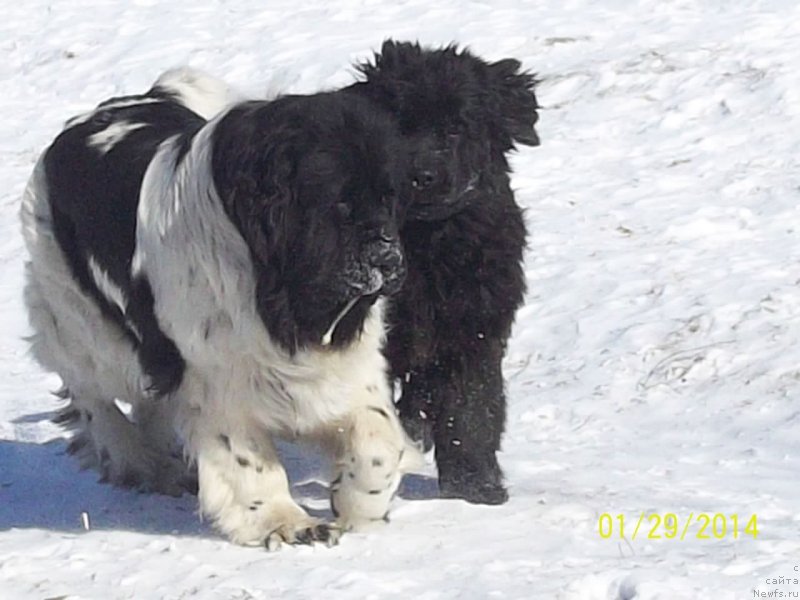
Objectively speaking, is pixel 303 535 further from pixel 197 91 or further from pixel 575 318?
pixel 575 318

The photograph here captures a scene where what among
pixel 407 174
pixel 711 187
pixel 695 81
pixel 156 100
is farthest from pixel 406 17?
pixel 407 174

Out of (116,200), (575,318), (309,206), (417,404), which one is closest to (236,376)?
(309,206)

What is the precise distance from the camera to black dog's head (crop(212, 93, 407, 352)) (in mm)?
4969

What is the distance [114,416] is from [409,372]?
125cm

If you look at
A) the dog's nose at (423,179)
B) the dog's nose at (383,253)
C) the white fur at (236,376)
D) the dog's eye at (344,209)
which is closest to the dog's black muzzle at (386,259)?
the dog's nose at (383,253)

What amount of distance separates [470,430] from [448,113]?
1156 millimetres

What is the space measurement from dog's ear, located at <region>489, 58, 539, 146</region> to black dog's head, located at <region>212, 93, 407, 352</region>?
886mm

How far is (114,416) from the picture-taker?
21.2 ft

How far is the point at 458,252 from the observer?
581 cm

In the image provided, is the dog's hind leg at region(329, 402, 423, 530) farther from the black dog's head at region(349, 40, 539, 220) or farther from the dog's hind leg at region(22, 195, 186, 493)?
the dog's hind leg at region(22, 195, 186, 493)

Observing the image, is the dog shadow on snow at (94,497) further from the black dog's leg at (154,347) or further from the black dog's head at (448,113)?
the black dog's head at (448,113)
